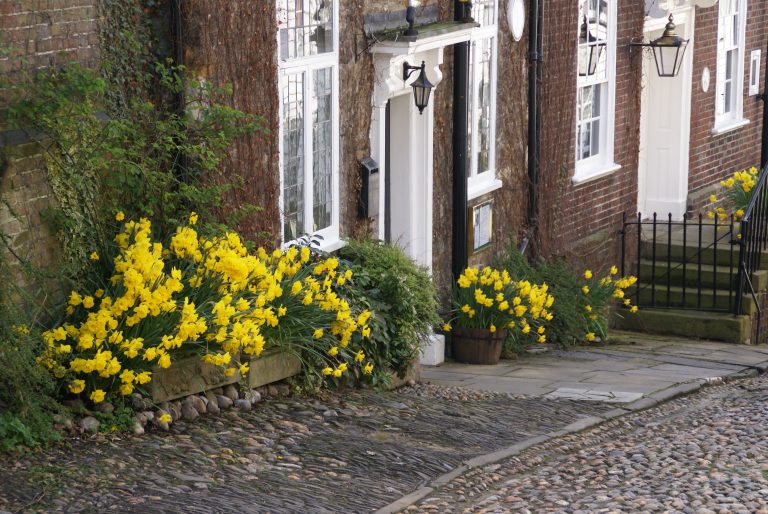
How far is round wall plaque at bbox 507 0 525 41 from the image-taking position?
1210 cm

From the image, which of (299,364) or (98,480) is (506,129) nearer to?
(299,364)

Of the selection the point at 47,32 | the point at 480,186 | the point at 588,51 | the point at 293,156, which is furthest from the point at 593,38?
the point at 47,32

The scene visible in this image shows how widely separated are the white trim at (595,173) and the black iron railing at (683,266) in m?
0.64

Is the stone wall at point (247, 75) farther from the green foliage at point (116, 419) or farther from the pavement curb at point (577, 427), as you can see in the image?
the pavement curb at point (577, 427)

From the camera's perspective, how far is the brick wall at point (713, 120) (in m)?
16.2

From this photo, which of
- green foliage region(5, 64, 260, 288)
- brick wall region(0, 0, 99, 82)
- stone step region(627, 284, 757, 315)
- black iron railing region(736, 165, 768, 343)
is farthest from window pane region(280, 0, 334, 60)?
stone step region(627, 284, 757, 315)

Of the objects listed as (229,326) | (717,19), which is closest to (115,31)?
(229,326)

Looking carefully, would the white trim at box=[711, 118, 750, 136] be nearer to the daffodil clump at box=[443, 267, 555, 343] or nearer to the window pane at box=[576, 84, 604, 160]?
the window pane at box=[576, 84, 604, 160]

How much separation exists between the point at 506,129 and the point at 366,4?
275 centimetres

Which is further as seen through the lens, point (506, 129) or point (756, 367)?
point (506, 129)

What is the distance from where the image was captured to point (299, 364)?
8266 millimetres

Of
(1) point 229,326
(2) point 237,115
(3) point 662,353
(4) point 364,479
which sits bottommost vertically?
(3) point 662,353

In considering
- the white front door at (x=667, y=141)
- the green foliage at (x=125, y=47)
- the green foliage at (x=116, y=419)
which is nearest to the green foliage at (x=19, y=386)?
the green foliage at (x=116, y=419)

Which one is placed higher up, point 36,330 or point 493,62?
point 493,62
